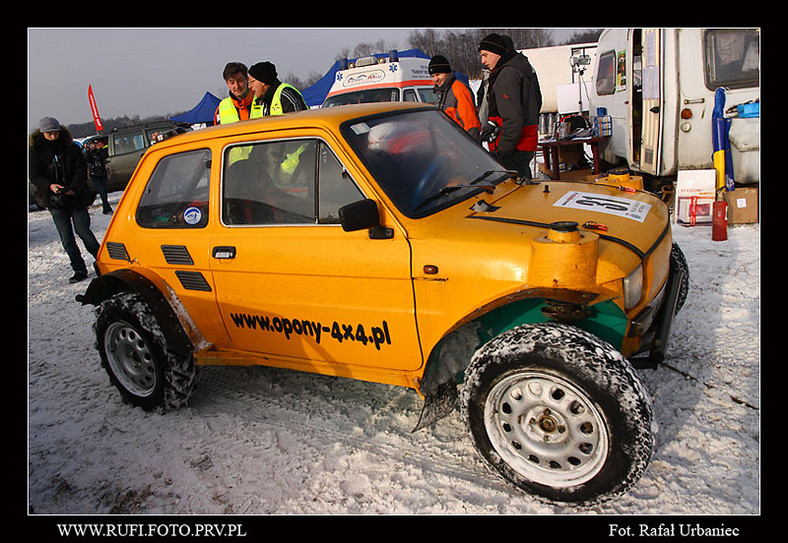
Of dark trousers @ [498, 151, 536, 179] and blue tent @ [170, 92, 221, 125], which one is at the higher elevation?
blue tent @ [170, 92, 221, 125]

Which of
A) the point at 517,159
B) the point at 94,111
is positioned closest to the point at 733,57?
the point at 517,159

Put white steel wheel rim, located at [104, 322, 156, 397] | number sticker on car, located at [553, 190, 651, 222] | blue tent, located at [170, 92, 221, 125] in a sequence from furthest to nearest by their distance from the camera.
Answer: blue tent, located at [170, 92, 221, 125] → white steel wheel rim, located at [104, 322, 156, 397] → number sticker on car, located at [553, 190, 651, 222]

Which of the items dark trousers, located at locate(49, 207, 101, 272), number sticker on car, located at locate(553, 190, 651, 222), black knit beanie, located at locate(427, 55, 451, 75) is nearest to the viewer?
number sticker on car, located at locate(553, 190, 651, 222)

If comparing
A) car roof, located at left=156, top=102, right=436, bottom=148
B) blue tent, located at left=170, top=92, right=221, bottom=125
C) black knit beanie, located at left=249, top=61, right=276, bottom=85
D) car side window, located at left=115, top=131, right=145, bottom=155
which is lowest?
car roof, located at left=156, top=102, right=436, bottom=148

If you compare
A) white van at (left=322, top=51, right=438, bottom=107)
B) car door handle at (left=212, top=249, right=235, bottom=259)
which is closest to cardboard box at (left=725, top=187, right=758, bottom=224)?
car door handle at (left=212, top=249, right=235, bottom=259)

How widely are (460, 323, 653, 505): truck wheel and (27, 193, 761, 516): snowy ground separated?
7.6 inches

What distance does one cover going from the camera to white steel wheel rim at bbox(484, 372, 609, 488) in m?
2.47

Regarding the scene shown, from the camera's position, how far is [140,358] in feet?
12.6

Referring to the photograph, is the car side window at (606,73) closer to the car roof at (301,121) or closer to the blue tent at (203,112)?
the car roof at (301,121)

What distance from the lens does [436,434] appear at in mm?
3258

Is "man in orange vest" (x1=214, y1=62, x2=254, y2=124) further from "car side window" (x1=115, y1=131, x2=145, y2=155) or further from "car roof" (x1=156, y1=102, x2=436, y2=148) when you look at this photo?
"car side window" (x1=115, y1=131, x2=145, y2=155)

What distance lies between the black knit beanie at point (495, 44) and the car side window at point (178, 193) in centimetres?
336
